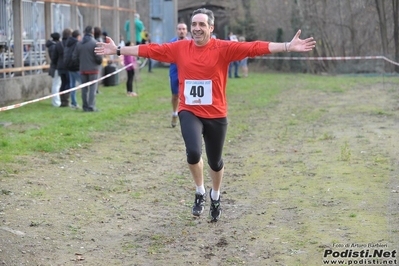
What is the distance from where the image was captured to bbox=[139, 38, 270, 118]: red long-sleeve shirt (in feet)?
24.6

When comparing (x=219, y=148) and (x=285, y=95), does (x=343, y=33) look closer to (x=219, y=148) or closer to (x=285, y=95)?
(x=285, y=95)

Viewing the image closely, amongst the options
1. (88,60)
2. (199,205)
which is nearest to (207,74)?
(199,205)

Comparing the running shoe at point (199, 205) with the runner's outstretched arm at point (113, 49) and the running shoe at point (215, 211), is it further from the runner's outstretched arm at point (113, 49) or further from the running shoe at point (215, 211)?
the runner's outstretched arm at point (113, 49)

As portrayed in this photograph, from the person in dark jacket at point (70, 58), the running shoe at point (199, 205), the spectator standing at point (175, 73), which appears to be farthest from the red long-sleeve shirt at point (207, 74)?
the person in dark jacket at point (70, 58)

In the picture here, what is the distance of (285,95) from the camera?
23422 millimetres

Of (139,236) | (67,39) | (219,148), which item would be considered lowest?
(139,236)

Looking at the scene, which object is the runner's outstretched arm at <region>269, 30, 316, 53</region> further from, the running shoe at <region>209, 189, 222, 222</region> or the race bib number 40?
the running shoe at <region>209, 189, 222, 222</region>

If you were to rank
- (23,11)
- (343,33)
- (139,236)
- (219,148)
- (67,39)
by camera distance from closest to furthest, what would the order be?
(139,236)
(219,148)
(67,39)
(23,11)
(343,33)

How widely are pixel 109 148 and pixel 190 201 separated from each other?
419 centimetres

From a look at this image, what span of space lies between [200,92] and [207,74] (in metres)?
0.20

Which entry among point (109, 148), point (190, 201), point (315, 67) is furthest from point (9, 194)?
point (315, 67)

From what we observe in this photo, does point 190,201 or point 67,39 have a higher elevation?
point 67,39

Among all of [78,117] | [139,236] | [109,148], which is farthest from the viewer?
[78,117]

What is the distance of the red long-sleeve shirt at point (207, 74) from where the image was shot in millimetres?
7508
